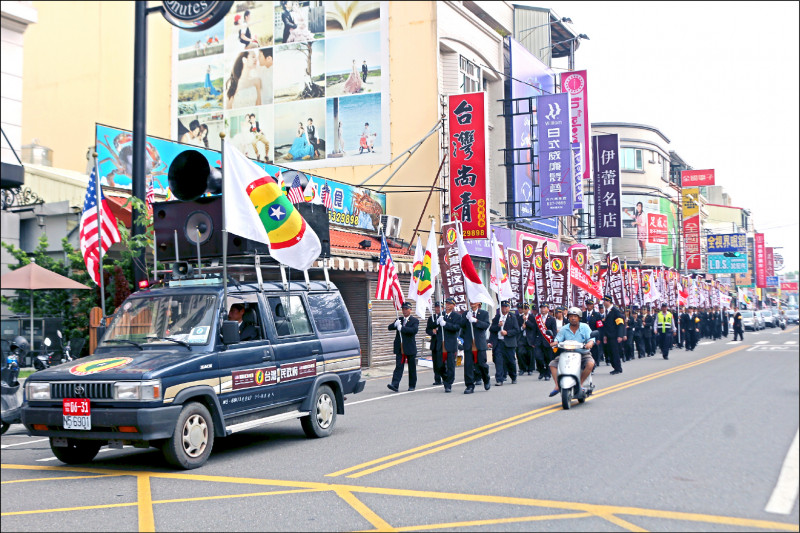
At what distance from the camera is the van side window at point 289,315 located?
10.3m

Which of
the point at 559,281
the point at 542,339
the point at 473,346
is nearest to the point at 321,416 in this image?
the point at 473,346

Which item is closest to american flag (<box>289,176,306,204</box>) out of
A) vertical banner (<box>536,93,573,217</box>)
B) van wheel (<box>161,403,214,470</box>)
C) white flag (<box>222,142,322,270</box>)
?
white flag (<box>222,142,322,270</box>)

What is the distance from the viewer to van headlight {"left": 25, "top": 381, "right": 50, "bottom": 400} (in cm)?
838

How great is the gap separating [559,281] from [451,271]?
7.04 metres

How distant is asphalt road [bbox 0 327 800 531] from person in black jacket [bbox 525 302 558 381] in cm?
732

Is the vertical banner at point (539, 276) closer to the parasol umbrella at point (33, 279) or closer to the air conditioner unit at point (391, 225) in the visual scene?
the air conditioner unit at point (391, 225)

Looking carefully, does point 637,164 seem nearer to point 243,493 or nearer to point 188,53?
point 188,53

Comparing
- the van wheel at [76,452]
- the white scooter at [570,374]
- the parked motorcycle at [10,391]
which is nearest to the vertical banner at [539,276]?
the white scooter at [570,374]

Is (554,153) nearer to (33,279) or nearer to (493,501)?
(33,279)

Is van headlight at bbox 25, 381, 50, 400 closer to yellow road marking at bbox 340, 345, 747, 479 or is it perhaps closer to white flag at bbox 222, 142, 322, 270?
white flag at bbox 222, 142, 322, 270

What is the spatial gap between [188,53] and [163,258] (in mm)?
25541

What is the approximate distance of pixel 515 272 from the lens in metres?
29.0

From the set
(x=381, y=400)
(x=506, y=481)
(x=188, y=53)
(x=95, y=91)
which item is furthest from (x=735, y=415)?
(x=188, y=53)

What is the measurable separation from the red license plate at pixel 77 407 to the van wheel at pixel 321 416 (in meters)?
3.10
